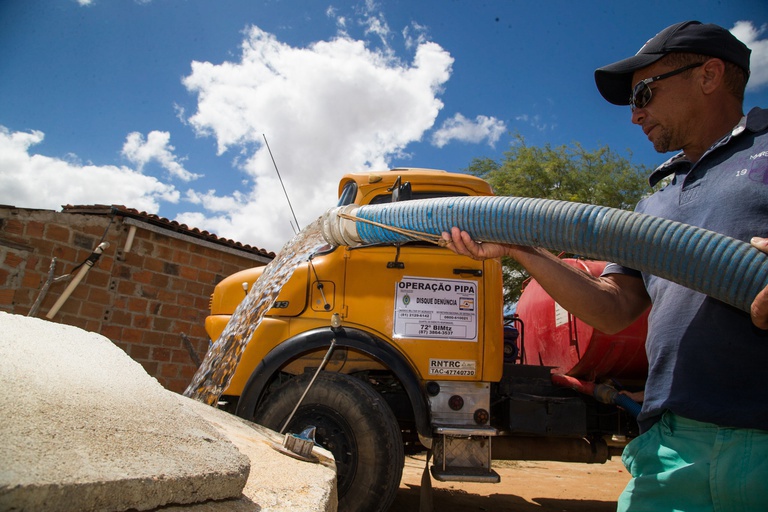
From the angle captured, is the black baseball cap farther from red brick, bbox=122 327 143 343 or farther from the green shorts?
red brick, bbox=122 327 143 343

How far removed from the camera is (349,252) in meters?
3.84

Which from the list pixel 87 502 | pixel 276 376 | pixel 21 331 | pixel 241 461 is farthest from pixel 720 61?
pixel 276 376

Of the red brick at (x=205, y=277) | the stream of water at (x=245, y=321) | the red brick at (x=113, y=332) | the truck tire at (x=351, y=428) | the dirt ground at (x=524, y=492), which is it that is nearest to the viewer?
the truck tire at (x=351, y=428)

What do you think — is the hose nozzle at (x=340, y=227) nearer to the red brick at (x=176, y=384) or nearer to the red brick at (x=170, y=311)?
the red brick at (x=170, y=311)

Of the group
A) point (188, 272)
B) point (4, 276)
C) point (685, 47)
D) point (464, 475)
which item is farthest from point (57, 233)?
point (685, 47)

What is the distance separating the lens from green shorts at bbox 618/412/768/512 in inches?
49.9

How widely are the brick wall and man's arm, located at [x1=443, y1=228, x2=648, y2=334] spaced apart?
615 cm

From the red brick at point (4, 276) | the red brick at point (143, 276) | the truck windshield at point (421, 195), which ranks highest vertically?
the truck windshield at point (421, 195)

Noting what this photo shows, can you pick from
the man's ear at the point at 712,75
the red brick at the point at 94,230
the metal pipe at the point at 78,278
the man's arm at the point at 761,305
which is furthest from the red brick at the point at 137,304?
the man's arm at the point at 761,305

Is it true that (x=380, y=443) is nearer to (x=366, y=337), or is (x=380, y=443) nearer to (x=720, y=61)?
(x=366, y=337)

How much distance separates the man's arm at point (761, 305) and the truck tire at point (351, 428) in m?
2.51

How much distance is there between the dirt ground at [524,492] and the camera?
208 inches

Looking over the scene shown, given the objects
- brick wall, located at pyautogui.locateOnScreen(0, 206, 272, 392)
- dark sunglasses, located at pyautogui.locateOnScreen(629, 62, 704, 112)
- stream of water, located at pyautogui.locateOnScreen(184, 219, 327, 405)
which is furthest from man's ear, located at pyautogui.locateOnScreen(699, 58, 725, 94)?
brick wall, located at pyautogui.locateOnScreen(0, 206, 272, 392)

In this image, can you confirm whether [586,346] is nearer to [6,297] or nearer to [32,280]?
[32,280]
